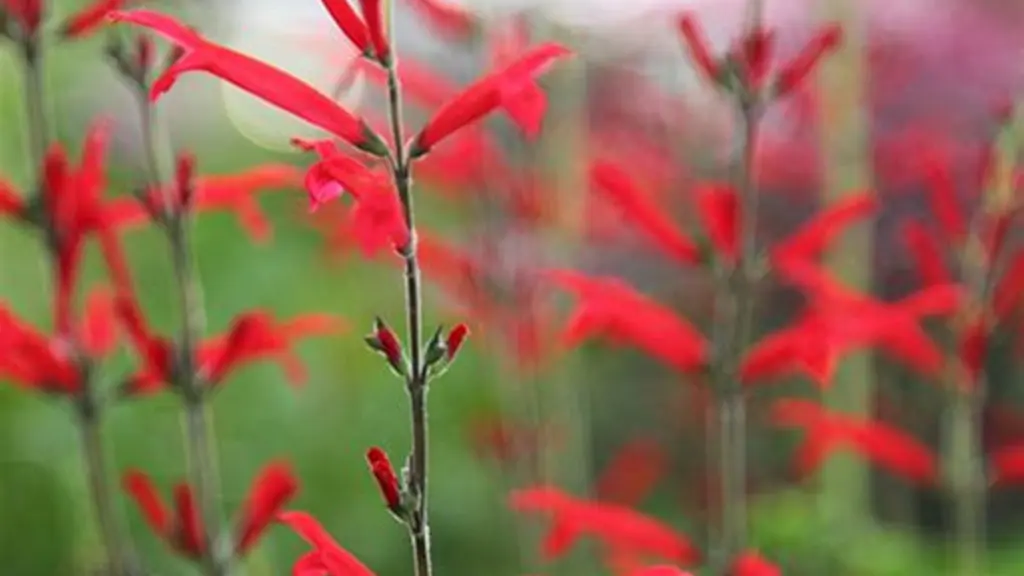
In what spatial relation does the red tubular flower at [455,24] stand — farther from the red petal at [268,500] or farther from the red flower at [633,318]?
the red petal at [268,500]

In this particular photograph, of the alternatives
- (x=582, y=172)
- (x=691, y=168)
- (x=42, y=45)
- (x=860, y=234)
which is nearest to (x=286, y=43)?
(x=582, y=172)

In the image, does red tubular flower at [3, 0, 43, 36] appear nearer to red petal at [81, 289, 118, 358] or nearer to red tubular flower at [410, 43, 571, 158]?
red petal at [81, 289, 118, 358]

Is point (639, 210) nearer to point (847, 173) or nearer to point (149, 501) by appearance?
point (149, 501)

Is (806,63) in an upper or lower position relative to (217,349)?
upper

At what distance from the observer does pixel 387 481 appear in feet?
2.36

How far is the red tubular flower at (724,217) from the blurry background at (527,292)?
47 cm

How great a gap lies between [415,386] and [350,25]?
177mm

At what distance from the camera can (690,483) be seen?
2.27m

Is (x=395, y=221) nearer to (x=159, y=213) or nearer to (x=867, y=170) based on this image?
(x=159, y=213)

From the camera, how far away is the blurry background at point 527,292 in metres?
1.70

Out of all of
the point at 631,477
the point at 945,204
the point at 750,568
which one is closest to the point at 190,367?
the point at 750,568

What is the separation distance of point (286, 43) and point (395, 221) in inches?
63.4

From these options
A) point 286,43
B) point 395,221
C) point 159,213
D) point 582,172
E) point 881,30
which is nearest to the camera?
point 395,221

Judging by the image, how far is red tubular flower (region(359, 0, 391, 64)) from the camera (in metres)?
0.76
